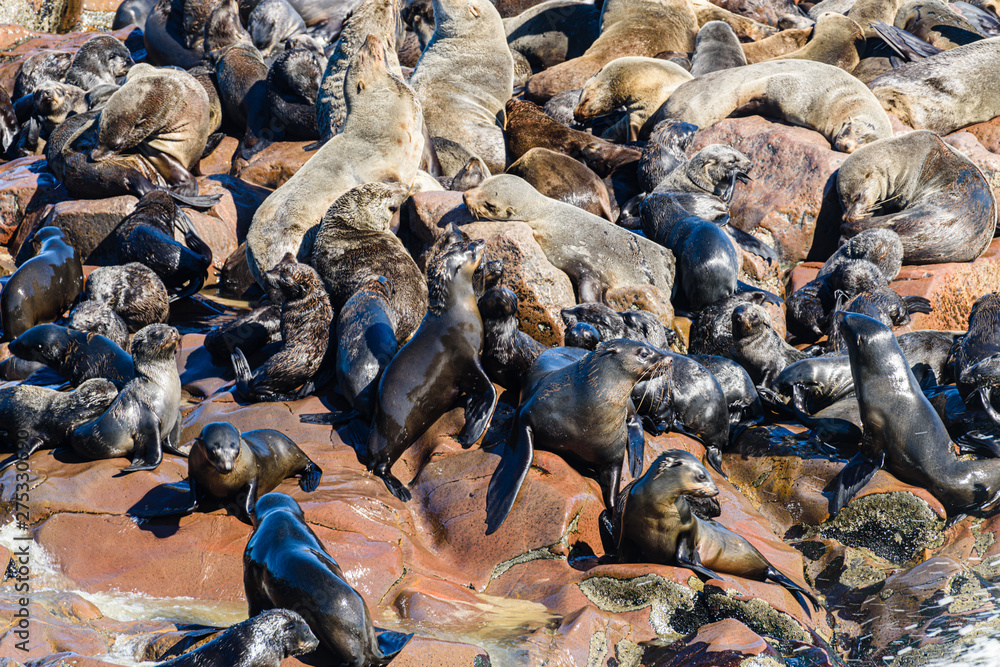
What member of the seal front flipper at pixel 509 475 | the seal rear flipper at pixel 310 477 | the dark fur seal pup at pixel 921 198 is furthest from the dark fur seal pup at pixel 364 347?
the dark fur seal pup at pixel 921 198

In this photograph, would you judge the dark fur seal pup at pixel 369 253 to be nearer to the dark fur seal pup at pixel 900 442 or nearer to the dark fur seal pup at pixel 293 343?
the dark fur seal pup at pixel 293 343

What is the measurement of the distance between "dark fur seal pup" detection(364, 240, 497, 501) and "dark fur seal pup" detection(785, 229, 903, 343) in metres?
4.20

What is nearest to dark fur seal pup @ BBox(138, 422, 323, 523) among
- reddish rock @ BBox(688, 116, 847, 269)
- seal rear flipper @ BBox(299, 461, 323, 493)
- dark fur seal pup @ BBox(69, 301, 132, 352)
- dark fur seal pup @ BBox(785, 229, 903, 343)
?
seal rear flipper @ BBox(299, 461, 323, 493)

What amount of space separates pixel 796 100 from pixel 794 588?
8054 millimetres

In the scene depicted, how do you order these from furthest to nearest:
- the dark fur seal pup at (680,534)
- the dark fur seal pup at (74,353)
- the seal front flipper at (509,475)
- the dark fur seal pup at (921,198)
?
the dark fur seal pup at (921,198) → the dark fur seal pup at (74,353) → the seal front flipper at (509,475) → the dark fur seal pup at (680,534)

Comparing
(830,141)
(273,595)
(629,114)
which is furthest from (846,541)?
(629,114)

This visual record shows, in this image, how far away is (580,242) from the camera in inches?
328

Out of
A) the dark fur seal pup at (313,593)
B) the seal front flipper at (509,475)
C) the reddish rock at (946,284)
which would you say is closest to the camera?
the dark fur seal pup at (313,593)

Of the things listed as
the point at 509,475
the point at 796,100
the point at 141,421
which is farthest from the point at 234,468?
the point at 796,100

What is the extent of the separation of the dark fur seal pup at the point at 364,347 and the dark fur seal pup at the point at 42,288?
9.94ft

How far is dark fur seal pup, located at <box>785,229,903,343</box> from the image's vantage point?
27.8 ft

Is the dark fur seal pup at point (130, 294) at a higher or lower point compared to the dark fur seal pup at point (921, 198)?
lower

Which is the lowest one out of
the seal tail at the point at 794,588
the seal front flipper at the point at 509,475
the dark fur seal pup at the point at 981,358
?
the dark fur seal pup at the point at 981,358

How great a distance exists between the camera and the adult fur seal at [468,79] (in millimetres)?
10922
